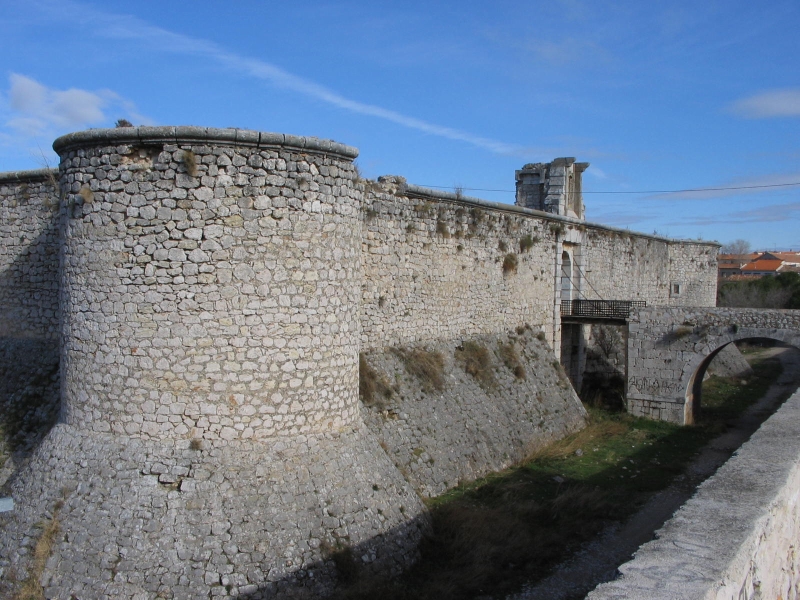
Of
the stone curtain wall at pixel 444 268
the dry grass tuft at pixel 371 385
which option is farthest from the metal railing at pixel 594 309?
the dry grass tuft at pixel 371 385

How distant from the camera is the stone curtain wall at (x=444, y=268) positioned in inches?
475

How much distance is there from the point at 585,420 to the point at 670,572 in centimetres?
1375

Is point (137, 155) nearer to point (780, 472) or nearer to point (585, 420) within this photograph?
Result: point (780, 472)

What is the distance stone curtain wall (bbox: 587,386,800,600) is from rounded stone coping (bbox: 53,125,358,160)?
567 centimetres

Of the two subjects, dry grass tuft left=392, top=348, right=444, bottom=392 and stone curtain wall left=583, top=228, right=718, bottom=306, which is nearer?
dry grass tuft left=392, top=348, right=444, bottom=392

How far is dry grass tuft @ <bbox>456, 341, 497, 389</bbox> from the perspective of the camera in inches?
551

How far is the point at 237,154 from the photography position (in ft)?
24.3

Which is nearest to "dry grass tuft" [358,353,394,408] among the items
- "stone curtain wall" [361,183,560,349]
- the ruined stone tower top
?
"stone curtain wall" [361,183,560,349]

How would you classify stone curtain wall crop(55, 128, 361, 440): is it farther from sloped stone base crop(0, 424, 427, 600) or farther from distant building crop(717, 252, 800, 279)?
distant building crop(717, 252, 800, 279)

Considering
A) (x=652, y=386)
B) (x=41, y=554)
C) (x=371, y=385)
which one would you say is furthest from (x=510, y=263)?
(x=41, y=554)

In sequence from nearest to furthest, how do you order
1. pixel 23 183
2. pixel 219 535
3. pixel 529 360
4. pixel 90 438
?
pixel 219 535 → pixel 90 438 → pixel 23 183 → pixel 529 360

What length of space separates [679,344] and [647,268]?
27.0 ft

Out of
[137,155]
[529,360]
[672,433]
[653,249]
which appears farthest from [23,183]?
[653,249]

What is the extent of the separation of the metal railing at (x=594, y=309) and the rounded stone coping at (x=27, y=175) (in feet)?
45.7
